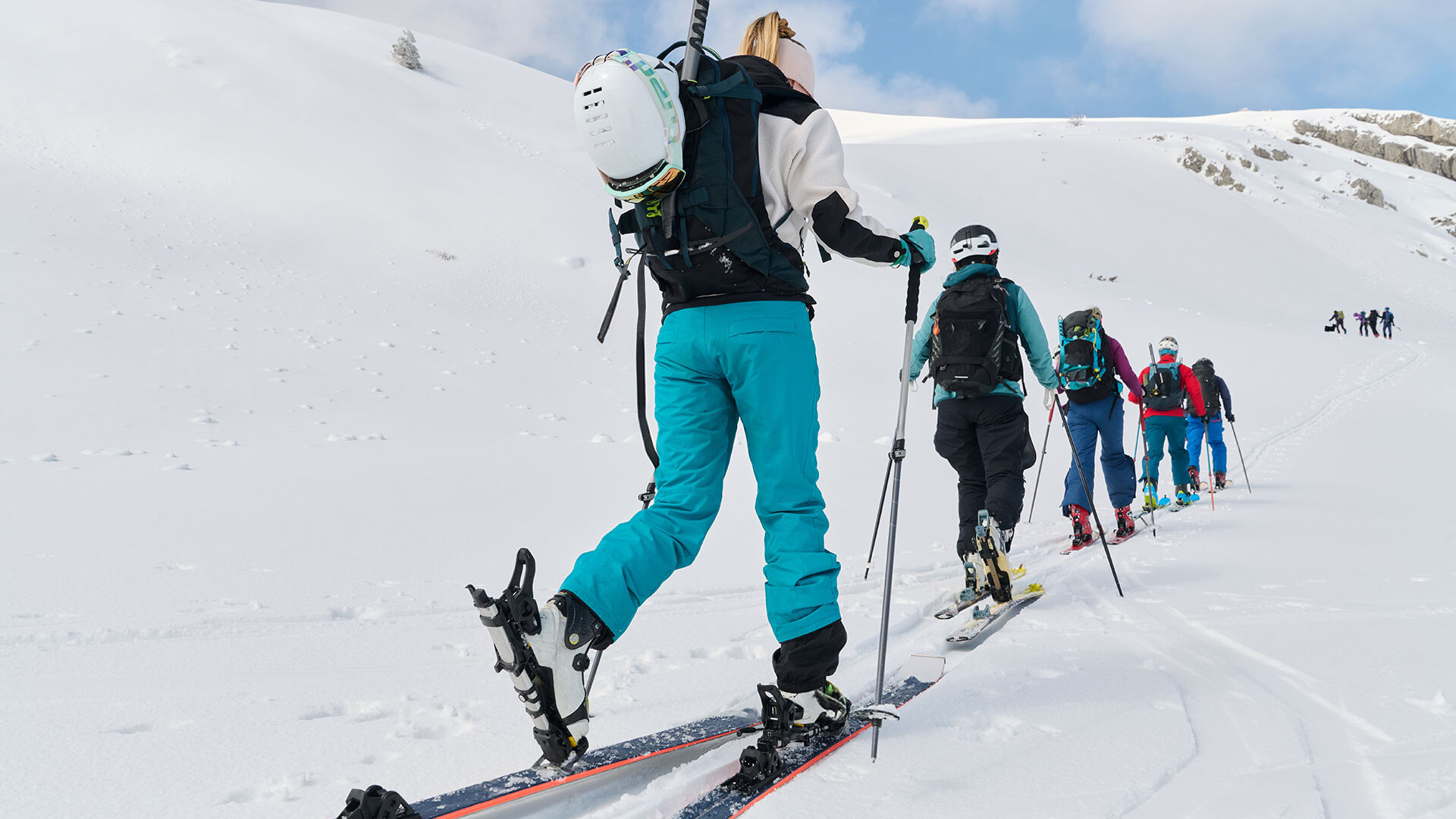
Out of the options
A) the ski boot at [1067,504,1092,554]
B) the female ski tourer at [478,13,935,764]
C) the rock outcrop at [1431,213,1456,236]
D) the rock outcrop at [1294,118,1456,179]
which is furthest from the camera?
the rock outcrop at [1294,118,1456,179]

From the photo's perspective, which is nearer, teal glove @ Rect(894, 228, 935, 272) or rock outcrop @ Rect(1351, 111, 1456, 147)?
teal glove @ Rect(894, 228, 935, 272)

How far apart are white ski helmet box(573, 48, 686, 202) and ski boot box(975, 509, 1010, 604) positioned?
9.27ft

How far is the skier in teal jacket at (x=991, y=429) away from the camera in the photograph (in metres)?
4.32

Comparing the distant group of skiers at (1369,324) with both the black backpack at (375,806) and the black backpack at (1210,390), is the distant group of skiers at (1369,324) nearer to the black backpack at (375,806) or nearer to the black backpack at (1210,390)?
the black backpack at (1210,390)

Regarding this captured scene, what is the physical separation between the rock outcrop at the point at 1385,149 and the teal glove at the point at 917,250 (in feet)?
286

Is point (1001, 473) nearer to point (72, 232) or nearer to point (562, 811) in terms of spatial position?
point (562, 811)

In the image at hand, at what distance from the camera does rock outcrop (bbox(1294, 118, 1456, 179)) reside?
221 ft

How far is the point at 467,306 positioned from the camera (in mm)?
13773

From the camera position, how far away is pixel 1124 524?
264 inches

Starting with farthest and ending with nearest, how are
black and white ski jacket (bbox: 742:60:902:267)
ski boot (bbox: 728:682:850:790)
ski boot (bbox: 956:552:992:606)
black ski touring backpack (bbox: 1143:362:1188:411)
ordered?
black ski touring backpack (bbox: 1143:362:1188:411)
ski boot (bbox: 956:552:992:606)
black and white ski jacket (bbox: 742:60:902:267)
ski boot (bbox: 728:682:850:790)

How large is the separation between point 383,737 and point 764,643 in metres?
1.68

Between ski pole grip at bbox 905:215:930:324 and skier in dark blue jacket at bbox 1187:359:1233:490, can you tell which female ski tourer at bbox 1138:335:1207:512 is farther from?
ski pole grip at bbox 905:215:930:324

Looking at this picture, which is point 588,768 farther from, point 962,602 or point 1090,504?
point 1090,504

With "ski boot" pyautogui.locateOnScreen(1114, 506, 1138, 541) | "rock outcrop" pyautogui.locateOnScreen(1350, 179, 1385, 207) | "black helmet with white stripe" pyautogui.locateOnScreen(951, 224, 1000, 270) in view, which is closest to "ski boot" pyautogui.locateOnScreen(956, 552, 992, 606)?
"black helmet with white stripe" pyautogui.locateOnScreen(951, 224, 1000, 270)
